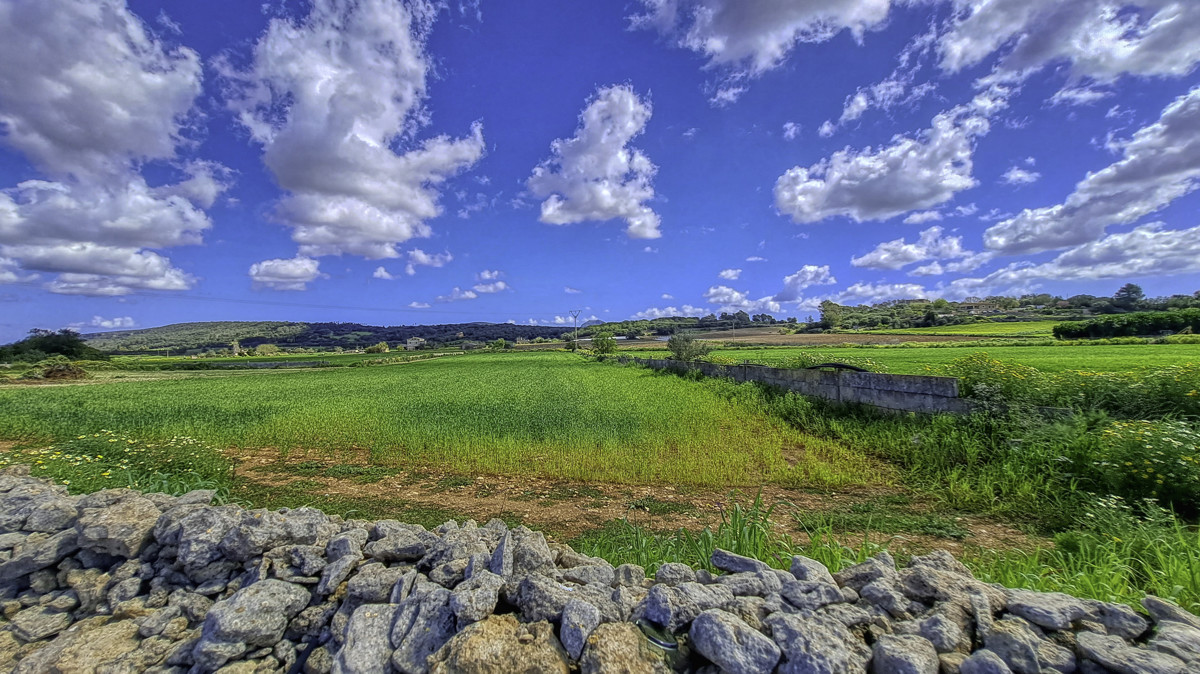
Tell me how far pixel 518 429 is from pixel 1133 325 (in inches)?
1695

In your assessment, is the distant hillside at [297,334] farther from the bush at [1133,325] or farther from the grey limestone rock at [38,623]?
the grey limestone rock at [38,623]

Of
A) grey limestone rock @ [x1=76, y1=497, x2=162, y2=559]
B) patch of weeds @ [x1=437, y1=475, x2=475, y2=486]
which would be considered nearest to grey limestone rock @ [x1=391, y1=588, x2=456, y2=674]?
grey limestone rock @ [x1=76, y1=497, x2=162, y2=559]

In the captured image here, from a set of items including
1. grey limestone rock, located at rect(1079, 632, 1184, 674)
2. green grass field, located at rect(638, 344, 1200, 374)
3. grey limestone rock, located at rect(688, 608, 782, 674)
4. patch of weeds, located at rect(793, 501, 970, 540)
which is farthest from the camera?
green grass field, located at rect(638, 344, 1200, 374)

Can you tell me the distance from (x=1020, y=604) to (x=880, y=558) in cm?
76

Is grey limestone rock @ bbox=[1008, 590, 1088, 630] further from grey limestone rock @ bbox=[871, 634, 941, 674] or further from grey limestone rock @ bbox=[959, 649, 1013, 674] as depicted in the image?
grey limestone rock @ bbox=[871, 634, 941, 674]

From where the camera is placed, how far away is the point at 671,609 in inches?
83.0

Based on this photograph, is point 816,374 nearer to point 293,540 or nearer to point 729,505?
point 729,505

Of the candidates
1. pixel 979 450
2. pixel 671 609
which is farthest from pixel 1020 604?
pixel 979 450

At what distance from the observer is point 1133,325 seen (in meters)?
29.3

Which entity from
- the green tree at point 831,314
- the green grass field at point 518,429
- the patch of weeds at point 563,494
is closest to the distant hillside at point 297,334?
the green tree at point 831,314

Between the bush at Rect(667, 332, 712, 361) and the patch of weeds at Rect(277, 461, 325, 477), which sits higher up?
the bush at Rect(667, 332, 712, 361)

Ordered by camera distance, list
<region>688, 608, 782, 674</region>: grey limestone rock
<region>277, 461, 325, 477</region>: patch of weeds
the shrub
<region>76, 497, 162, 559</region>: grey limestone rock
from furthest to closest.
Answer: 1. <region>277, 461, 325, 477</region>: patch of weeds
2. the shrub
3. <region>76, 497, 162, 559</region>: grey limestone rock
4. <region>688, 608, 782, 674</region>: grey limestone rock

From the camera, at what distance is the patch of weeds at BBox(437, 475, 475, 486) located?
285 inches

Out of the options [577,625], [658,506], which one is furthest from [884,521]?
[577,625]
